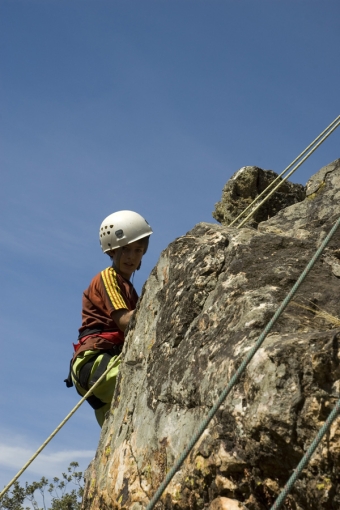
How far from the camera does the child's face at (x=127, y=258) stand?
6852mm

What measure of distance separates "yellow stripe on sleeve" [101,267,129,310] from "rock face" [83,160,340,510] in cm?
46

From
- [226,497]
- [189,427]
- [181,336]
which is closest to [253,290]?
[181,336]

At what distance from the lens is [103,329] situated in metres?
6.46

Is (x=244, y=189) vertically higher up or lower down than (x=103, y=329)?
higher up

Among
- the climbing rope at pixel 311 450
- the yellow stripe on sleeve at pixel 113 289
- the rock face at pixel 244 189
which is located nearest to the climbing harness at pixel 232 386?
the climbing rope at pixel 311 450

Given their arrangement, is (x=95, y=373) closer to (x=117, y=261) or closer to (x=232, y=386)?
(x=117, y=261)

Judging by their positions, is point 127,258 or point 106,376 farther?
point 127,258

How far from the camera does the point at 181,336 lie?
4871 millimetres

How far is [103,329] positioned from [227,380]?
8.83 ft

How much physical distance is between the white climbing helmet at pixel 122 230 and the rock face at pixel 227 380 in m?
1.29

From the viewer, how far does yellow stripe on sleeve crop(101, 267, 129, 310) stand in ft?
20.5

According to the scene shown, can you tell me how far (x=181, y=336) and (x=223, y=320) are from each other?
1.53ft

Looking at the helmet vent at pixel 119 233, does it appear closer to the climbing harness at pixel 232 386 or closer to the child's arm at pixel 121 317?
Answer: the climbing harness at pixel 232 386

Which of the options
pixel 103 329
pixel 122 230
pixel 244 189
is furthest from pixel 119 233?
pixel 244 189
